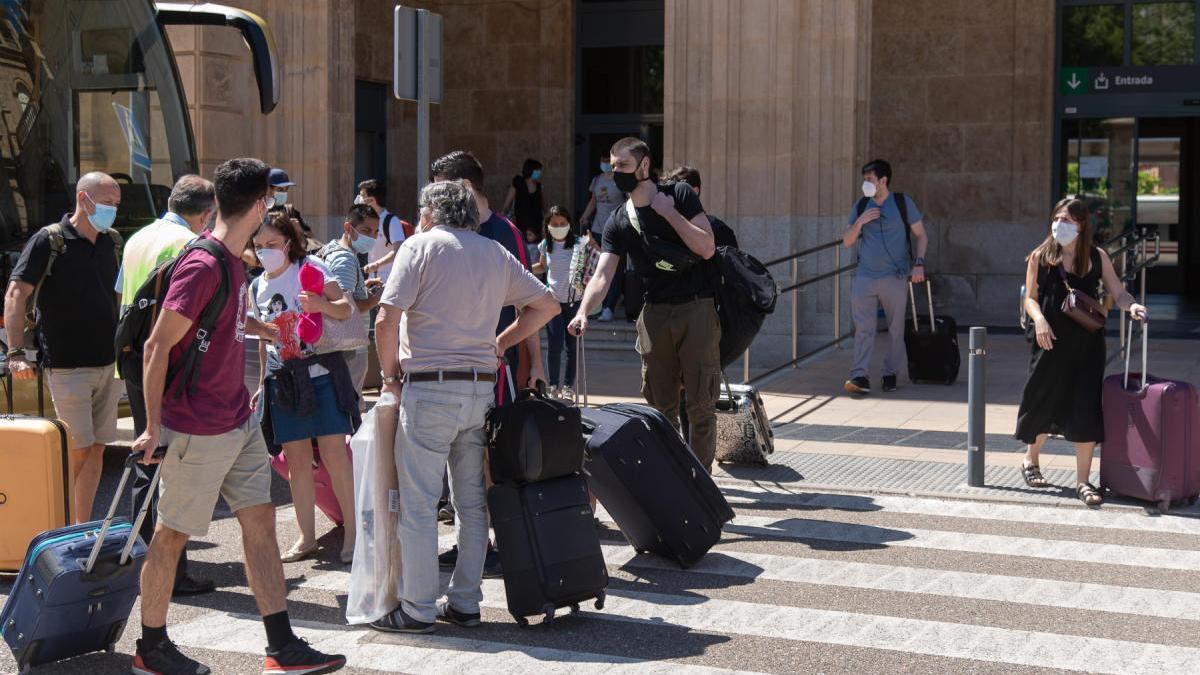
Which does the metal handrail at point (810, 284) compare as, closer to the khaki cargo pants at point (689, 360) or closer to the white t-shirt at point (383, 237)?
the white t-shirt at point (383, 237)

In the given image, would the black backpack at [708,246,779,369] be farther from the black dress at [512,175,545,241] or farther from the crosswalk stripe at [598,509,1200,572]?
the black dress at [512,175,545,241]

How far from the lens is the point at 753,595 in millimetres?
7094

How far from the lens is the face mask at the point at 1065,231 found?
8.96 m

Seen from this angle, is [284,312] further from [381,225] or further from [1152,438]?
[381,225]

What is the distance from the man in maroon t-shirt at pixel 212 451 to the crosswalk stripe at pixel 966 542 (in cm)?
318

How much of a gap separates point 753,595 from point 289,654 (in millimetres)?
2242

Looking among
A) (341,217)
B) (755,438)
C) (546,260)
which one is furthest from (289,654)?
(341,217)

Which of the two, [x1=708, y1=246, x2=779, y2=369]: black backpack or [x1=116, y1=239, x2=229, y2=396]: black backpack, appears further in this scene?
[x1=708, y1=246, x2=779, y2=369]: black backpack

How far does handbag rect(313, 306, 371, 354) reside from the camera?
7.71 meters

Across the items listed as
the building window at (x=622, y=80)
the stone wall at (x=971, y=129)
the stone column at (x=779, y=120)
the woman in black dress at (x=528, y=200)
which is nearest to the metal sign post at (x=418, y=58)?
the stone column at (x=779, y=120)

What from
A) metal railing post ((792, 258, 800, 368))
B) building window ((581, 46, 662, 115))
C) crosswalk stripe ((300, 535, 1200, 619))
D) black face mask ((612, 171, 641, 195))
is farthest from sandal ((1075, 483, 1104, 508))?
building window ((581, 46, 662, 115))

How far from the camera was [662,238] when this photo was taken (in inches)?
335

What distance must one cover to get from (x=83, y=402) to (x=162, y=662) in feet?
8.15

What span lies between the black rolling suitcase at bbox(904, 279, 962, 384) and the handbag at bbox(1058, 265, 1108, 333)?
484 centimetres
